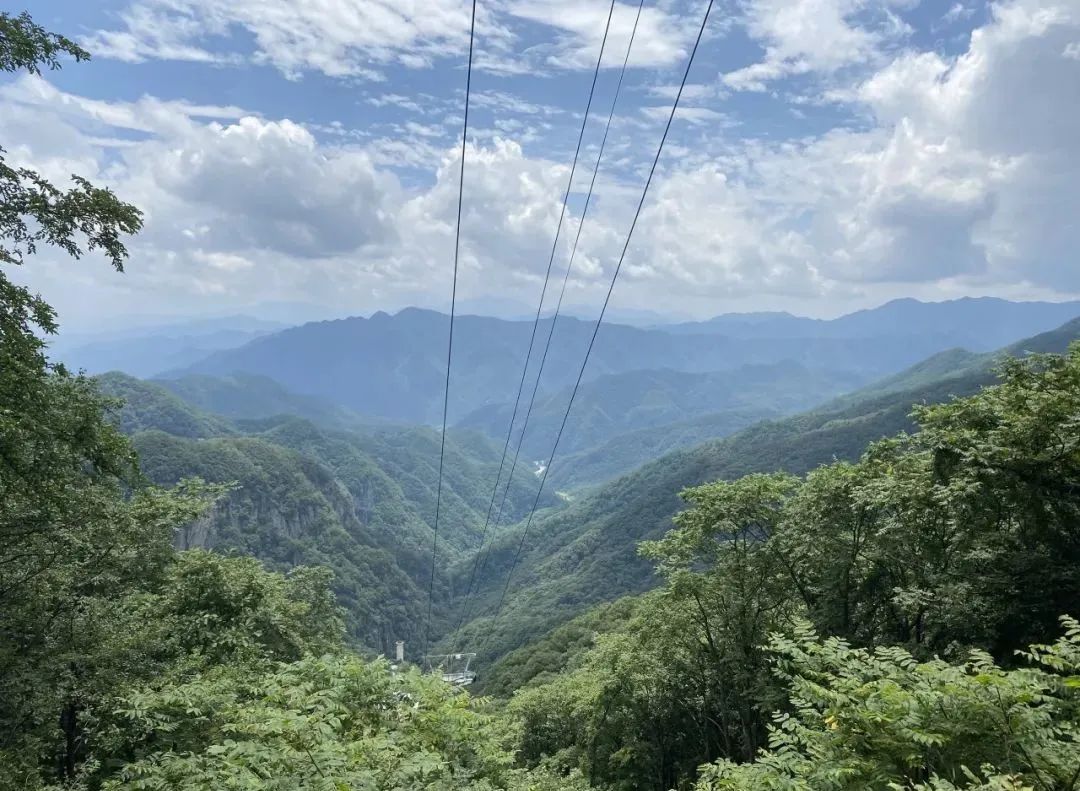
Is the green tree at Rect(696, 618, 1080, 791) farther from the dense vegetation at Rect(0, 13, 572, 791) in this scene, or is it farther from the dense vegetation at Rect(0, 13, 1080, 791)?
the dense vegetation at Rect(0, 13, 572, 791)

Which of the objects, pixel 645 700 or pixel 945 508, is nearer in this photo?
pixel 945 508

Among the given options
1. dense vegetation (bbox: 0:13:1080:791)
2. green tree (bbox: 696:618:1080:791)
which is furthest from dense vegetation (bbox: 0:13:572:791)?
green tree (bbox: 696:618:1080:791)

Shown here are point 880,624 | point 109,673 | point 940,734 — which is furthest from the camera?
point 880,624

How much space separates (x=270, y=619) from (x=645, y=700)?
15.7 meters

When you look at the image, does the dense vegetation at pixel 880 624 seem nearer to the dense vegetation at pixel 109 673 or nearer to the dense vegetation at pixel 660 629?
the dense vegetation at pixel 660 629

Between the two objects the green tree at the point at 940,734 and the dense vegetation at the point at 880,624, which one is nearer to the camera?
the green tree at the point at 940,734

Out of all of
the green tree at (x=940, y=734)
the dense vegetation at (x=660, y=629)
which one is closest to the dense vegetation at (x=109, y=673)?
the dense vegetation at (x=660, y=629)

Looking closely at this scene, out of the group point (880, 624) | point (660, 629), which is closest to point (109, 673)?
point (660, 629)

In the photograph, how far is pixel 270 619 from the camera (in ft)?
62.3

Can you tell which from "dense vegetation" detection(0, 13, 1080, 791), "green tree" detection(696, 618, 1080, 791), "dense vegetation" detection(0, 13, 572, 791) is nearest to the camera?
"green tree" detection(696, 618, 1080, 791)

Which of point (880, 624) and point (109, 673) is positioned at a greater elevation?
point (109, 673)

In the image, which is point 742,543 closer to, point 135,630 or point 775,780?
point 775,780

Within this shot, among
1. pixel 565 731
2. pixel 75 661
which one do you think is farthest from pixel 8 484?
pixel 565 731

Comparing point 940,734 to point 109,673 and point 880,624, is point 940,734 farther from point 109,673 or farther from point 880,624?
point 109,673
